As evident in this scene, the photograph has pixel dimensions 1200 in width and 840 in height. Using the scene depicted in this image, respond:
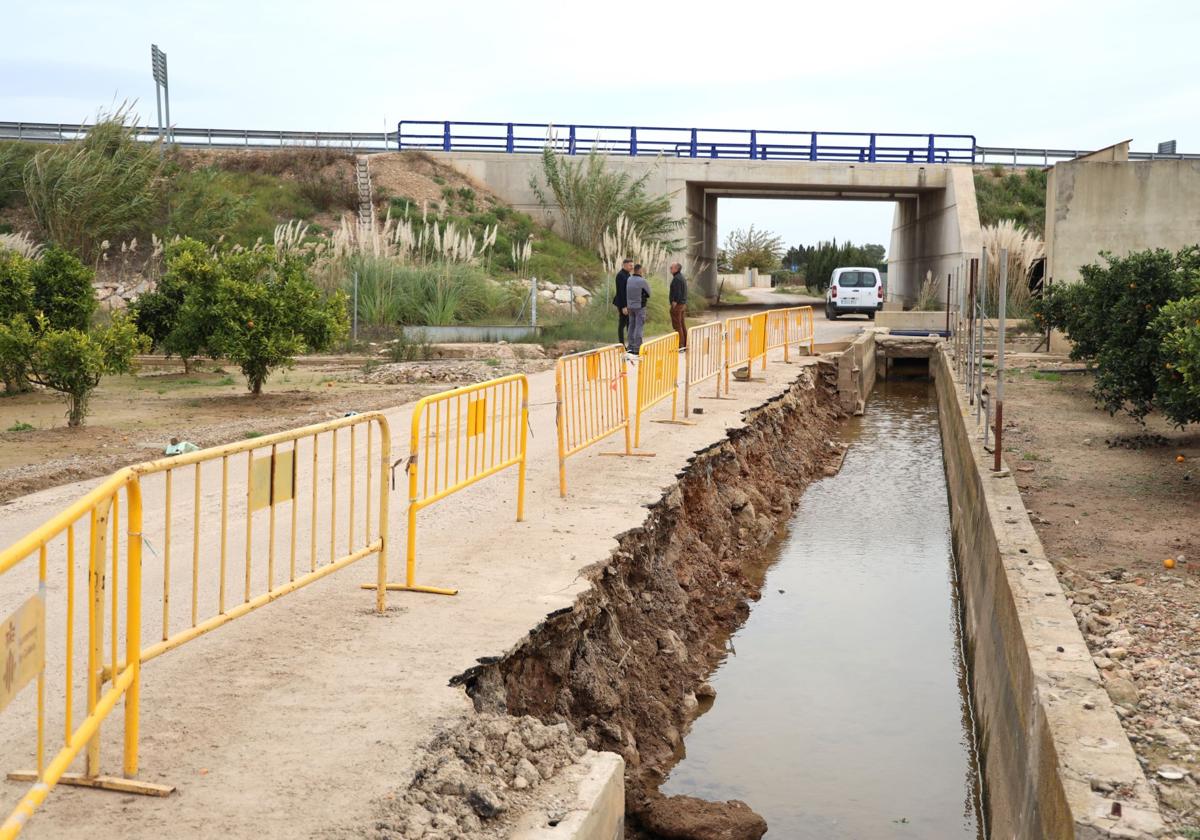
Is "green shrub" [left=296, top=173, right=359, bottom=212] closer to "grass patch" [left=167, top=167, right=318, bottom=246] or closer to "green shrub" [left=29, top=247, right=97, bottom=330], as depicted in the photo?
"grass patch" [left=167, top=167, right=318, bottom=246]

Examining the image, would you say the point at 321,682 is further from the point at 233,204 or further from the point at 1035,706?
the point at 233,204

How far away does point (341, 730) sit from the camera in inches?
199

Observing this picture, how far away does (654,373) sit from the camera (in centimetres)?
1330

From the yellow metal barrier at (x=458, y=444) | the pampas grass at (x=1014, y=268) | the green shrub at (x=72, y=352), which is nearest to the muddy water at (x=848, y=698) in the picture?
the yellow metal barrier at (x=458, y=444)

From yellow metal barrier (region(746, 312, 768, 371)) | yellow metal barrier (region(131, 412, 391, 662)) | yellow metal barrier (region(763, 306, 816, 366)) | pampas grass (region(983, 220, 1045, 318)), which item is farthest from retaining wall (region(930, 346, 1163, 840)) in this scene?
pampas grass (region(983, 220, 1045, 318))

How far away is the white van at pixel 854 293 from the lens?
125 feet

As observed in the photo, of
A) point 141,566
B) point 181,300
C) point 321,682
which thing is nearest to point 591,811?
point 321,682

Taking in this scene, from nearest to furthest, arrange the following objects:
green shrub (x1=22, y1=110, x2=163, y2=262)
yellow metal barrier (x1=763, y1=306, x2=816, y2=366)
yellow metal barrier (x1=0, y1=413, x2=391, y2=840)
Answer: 1. yellow metal barrier (x1=0, y1=413, x2=391, y2=840)
2. yellow metal barrier (x1=763, y1=306, x2=816, y2=366)
3. green shrub (x1=22, y1=110, x2=163, y2=262)

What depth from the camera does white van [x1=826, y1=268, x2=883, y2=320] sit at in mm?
38031

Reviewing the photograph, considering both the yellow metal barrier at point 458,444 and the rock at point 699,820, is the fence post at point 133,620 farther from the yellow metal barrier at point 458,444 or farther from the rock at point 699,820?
the rock at point 699,820

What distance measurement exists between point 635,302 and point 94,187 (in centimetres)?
1879

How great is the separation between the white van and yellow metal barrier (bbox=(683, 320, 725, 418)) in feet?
68.0

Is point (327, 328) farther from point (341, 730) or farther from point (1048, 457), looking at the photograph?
point (341, 730)

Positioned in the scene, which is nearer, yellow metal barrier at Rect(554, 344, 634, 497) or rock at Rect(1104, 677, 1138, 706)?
rock at Rect(1104, 677, 1138, 706)
